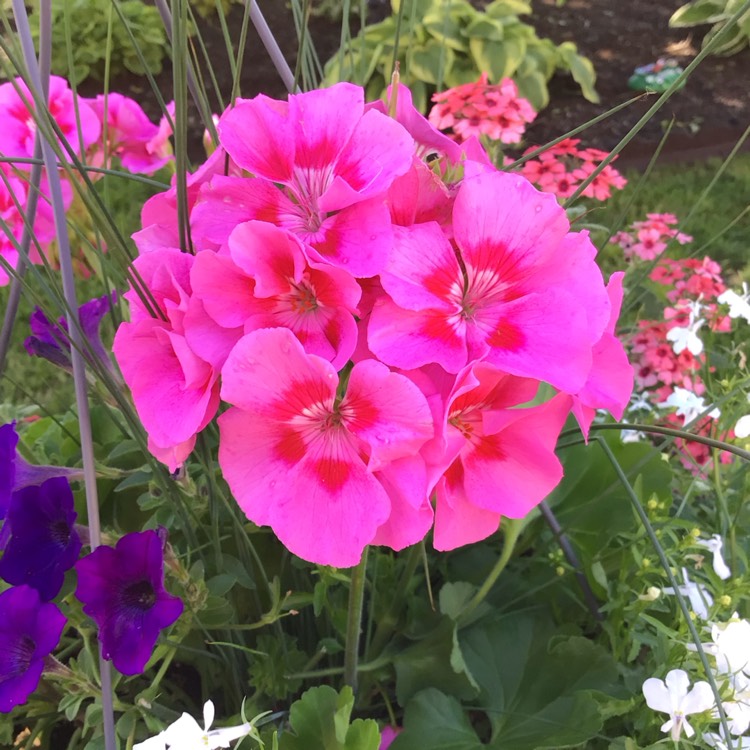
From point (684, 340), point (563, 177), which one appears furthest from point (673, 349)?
point (563, 177)

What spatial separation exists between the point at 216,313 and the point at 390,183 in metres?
0.13

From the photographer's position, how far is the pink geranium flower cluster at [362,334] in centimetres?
42

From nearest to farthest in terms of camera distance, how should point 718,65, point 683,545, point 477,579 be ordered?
point 683,545 < point 477,579 < point 718,65

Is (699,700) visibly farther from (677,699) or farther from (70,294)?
(70,294)

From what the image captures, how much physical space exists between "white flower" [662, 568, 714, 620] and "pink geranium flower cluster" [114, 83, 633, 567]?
0.94 ft

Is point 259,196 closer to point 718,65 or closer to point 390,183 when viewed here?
point 390,183

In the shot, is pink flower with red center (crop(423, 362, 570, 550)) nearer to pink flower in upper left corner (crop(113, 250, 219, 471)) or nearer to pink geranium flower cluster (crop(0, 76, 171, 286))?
pink flower in upper left corner (crop(113, 250, 219, 471))

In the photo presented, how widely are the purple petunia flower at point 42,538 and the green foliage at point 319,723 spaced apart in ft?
0.75

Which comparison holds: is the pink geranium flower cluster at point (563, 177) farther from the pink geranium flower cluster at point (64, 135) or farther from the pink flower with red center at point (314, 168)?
the pink flower with red center at point (314, 168)

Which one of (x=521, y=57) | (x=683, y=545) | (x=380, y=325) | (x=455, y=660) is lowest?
(x=521, y=57)

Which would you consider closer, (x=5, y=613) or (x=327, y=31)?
(x=5, y=613)

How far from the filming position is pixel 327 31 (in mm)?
3455

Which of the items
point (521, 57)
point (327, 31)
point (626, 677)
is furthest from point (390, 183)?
point (327, 31)

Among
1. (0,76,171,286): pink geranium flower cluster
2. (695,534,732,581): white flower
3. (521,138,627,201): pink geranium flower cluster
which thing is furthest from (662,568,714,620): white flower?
(521,138,627,201): pink geranium flower cluster
